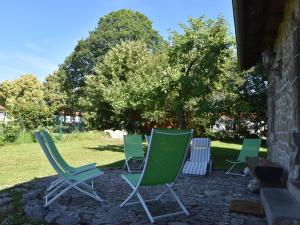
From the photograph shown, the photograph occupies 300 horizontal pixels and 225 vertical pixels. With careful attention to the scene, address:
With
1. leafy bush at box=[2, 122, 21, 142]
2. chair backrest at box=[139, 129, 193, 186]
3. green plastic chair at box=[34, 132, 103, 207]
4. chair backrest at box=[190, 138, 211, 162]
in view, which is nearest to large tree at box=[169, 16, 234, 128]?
chair backrest at box=[190, 138, 211, 162]

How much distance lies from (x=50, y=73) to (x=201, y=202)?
41.6 metres

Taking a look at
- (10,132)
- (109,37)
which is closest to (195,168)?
(10,132)

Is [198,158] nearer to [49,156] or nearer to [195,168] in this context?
[195,168]

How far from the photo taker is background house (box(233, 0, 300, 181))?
450 cm

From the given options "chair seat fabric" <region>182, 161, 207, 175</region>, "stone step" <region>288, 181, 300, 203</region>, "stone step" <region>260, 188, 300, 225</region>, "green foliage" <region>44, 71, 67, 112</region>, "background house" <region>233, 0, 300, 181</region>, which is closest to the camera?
"stone step" <region>260, 188, 300, 225</region>

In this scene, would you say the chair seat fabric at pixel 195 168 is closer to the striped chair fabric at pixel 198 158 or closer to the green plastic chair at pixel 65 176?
the striped chair fabric at pixel 198 158

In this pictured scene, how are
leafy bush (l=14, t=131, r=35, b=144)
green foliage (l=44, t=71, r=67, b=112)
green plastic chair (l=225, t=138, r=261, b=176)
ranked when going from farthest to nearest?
green foliage (l=44, t=71, r=67, b=112) → leafy bush (l=14, t=131, r=35, b=144) → green plastic chair (l=225, t=138, r=261, b=176)

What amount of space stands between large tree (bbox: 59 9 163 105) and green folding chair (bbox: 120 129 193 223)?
97.1ft

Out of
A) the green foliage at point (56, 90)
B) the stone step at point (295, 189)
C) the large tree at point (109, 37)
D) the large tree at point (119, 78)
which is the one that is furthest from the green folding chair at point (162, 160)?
the green foliage at point (56, 90)

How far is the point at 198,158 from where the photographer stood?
8.66 meters

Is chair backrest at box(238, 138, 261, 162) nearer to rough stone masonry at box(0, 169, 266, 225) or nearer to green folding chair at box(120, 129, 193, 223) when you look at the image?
rough stone masonry at box(0, 169, 266, 225)

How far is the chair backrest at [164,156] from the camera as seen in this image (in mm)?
4171

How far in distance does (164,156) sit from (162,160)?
5 centimetres

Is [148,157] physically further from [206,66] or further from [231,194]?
[206,66]
